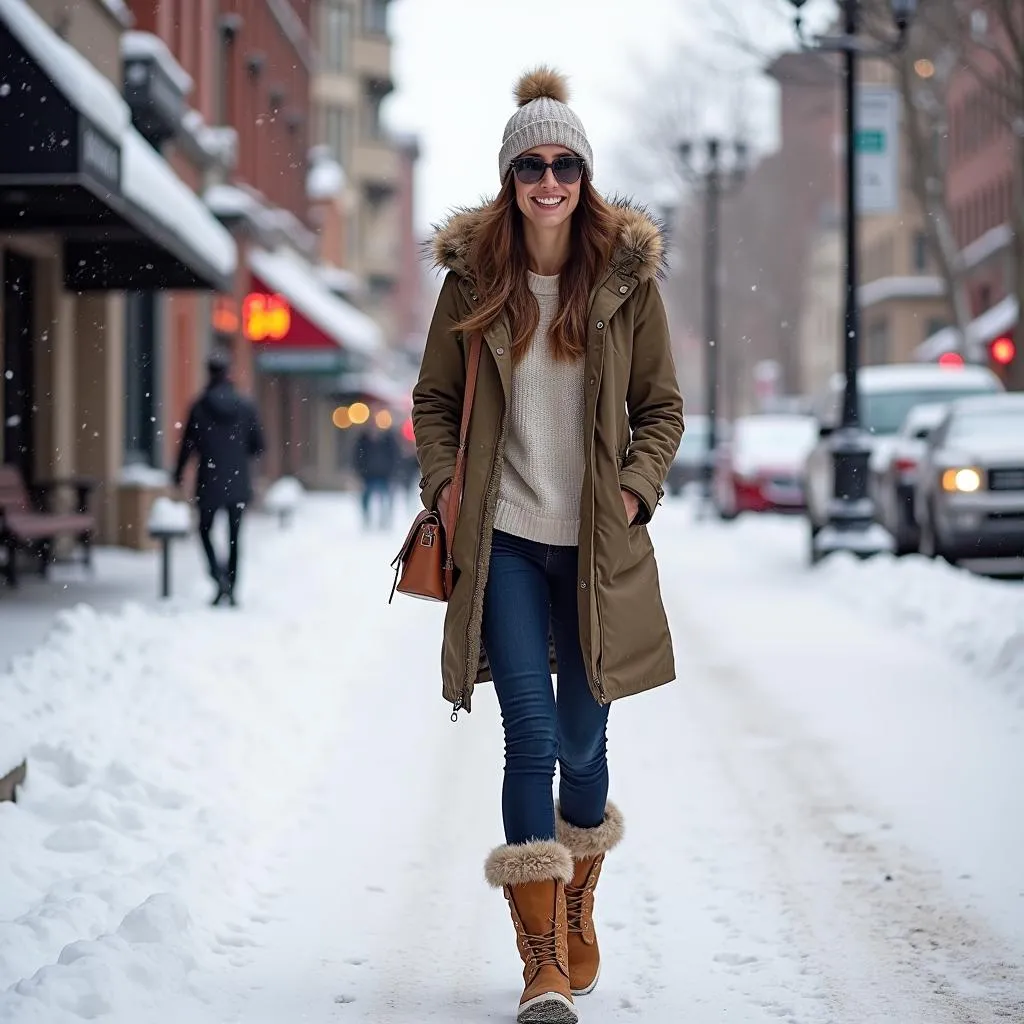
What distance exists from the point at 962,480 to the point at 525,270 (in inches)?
503

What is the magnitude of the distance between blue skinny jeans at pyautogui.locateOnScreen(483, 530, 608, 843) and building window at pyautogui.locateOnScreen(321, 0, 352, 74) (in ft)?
188

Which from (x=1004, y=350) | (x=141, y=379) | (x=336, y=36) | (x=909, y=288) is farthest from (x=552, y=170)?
(x=909, y=288)

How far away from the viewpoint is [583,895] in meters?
4.73

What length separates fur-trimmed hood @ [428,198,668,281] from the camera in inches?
180

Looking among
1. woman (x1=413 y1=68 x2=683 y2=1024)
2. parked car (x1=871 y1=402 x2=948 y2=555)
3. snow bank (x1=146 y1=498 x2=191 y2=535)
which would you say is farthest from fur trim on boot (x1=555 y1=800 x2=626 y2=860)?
parked car (x1=871 y1=402 x2=948 y2=555)

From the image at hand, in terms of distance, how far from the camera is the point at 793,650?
11.8m

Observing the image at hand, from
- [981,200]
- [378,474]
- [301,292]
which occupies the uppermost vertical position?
[981,200]

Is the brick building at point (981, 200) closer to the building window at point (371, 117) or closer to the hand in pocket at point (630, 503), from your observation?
the building window at point (371, 117)

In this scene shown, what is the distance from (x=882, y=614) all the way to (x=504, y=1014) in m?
9.05

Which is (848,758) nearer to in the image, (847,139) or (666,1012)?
(666,1012)

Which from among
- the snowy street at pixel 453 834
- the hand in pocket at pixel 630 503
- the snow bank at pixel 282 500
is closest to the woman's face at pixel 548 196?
the hand in pocket at pixel 630 503

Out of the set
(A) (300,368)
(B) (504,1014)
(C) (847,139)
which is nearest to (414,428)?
(B) (504,1014)

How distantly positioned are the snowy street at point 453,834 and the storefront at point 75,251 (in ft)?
9.89

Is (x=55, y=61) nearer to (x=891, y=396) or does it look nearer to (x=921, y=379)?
(x=891, y=396)
